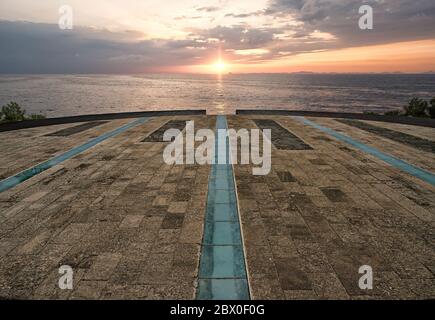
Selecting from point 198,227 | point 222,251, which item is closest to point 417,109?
point 198,227

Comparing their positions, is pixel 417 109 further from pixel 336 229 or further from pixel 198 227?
pixel 198 227

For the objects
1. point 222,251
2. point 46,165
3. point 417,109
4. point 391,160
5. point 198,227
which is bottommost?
point 222,251

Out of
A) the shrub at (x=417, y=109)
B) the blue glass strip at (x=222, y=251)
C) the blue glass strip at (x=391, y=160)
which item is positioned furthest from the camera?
the shrub at (x=417, y=109)

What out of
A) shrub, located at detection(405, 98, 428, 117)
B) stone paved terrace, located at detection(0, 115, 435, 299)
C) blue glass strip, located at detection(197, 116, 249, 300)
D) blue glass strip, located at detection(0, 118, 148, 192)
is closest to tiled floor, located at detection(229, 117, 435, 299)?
stone paved terrace, located at detection(0, 115, 435, 299)

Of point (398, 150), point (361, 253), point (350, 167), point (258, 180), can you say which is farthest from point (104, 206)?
point (398, 150)

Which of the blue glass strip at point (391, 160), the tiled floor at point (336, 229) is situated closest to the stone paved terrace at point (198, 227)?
the tiled floor at point (336, 229)

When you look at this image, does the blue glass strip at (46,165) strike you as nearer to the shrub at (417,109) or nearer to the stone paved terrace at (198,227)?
the stone paved terrace at (198,227)

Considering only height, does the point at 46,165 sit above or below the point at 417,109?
below

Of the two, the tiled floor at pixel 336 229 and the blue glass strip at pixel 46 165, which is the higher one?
the blue glass strip at pixel 46 165

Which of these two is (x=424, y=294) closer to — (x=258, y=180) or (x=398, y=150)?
(x=258, y=180)
